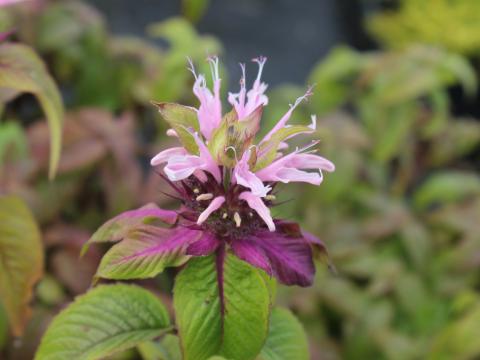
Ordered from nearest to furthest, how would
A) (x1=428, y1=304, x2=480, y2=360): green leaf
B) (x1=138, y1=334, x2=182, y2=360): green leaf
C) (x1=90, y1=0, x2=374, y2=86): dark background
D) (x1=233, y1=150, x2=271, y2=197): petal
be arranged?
(x1=233, y1=150, x2=271, y2=197): petal
(x1=138, y1=334, x2=182, y2=360): green leaf
(x1=428, y1=304, x2=480, y2=360): green leaf
(x1=90, y1=0, x2=374, y2=86): dark background

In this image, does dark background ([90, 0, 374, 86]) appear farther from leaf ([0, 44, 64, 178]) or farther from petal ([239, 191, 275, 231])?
petal ([239, 191, 275, 231])

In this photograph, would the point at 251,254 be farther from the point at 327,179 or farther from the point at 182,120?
the point at 327,179

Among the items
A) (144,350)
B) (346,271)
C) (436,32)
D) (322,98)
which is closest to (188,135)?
(144,350)

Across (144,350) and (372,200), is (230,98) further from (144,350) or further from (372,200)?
(372,200)

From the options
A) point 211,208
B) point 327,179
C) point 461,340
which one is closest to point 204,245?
point 211,208

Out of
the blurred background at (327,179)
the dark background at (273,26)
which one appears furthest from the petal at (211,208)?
the dark background at (273,26)

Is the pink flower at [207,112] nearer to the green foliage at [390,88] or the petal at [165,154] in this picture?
the petal at [165,154]

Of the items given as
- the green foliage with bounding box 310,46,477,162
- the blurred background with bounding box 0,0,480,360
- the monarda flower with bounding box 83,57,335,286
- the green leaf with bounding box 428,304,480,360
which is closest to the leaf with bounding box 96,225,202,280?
the monarda flower with bounding box 83,57,335,286
